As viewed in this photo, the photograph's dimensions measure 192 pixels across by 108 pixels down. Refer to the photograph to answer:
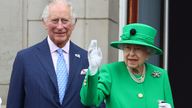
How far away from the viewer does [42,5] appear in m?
7.22

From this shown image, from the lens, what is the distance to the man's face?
14.4 ft

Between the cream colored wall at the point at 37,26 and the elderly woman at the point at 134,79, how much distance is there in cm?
255

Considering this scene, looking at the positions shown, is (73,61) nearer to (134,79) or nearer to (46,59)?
(46,59)

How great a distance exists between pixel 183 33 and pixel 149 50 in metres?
3.78

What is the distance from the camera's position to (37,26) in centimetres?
723

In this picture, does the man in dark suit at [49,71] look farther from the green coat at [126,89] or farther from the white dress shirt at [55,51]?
the green coat at [126,89]

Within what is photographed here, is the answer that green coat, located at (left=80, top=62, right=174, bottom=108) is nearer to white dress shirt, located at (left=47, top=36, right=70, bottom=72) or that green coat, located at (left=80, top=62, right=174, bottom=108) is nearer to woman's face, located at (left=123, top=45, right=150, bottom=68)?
woman's face, located at (left=123, top=45, right=150, bottom=68)

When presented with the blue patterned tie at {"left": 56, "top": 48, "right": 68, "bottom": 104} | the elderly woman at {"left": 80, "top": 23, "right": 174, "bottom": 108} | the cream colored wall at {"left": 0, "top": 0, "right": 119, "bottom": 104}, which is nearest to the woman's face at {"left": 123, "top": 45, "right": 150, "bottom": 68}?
the elderly woman at {"left": 80, "top": 23, "right": 174, "bottom": 108}

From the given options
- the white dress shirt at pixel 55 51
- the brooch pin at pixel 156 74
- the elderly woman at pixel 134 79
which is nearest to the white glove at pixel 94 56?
the elderly woman at pixel 134 79

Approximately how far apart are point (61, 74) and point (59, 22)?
383 millimetres

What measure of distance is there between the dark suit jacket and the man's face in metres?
0.18

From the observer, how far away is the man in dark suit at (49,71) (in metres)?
4.39

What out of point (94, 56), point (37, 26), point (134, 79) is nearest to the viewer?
point (94, 56)

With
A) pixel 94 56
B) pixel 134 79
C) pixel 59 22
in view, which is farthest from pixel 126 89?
pixel 59 22
